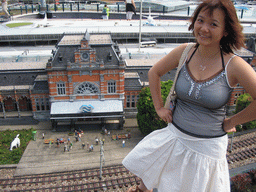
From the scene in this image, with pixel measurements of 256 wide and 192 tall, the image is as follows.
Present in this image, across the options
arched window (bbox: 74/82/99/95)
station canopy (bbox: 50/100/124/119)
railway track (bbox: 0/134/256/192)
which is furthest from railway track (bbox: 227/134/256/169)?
arched window (bbox: 74/82/99/95)

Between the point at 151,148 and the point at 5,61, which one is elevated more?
the point at 151,148

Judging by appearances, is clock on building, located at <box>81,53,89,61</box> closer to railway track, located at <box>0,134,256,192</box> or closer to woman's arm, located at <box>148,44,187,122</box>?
railway track, located at <box>0,134,256,192</box>

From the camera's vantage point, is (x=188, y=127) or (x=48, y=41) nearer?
(x=188, y=127)

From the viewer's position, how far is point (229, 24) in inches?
217

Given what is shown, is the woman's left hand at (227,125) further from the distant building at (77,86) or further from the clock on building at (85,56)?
the clock on building at (85,56)

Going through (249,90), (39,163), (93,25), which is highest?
(249,90)

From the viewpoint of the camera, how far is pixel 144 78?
45.0 meters

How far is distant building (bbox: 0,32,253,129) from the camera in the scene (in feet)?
125

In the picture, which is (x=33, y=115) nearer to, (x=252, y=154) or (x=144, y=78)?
(x=144, y=78)

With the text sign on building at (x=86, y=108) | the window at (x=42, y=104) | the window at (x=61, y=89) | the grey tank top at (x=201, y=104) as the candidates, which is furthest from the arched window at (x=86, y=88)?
the grey tank top at (x=201, y=104)

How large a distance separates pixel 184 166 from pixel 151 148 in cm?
92

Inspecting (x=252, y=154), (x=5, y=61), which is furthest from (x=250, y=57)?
(x=5, y=61)

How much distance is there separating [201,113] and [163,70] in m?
1.42

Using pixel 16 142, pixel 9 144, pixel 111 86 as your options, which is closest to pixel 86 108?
pixel 111 86
